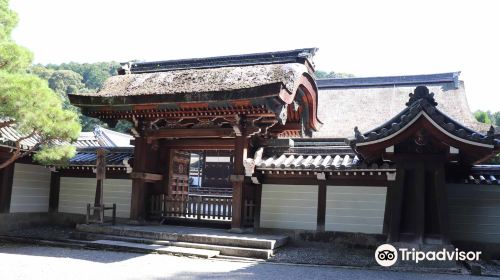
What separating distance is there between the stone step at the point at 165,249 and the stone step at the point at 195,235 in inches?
14.8

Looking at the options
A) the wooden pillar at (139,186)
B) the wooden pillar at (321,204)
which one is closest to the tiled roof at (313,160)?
the wooden pillar at (321,204)

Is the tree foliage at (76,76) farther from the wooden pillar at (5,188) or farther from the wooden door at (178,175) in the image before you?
the wooden door at (178,175)

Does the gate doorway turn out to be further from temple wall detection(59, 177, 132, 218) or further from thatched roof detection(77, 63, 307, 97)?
thatched roof detection(77, 63, 307, 97)

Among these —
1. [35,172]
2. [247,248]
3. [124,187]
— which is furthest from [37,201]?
[247,248]

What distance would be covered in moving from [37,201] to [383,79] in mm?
18728

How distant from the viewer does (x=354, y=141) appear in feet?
27.1

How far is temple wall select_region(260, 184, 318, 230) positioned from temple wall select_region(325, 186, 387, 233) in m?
0.41

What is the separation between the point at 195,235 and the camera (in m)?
9.85

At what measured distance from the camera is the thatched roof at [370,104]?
20047 mm

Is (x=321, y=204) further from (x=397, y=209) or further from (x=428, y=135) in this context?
(x=428, y=135)

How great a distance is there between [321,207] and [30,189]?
29.5 ft

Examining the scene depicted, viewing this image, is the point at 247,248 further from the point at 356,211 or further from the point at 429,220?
the point at 429,220

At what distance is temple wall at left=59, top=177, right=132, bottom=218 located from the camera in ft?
40.9

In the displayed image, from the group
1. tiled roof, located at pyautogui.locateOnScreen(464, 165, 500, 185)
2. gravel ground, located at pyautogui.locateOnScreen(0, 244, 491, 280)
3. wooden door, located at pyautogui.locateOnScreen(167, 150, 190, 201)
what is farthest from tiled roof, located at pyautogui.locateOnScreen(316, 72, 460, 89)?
gravel ground, located at pyautogui.locateOnScreen(0, 244, 491, 280)
